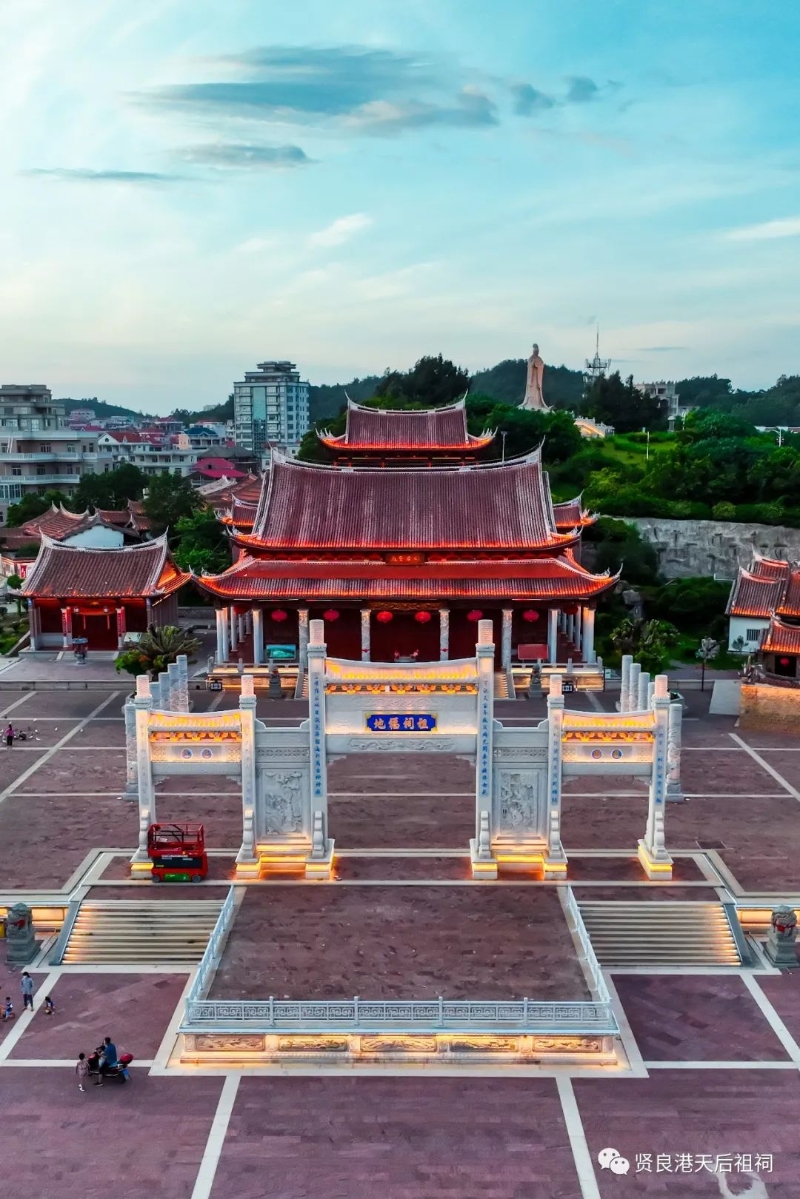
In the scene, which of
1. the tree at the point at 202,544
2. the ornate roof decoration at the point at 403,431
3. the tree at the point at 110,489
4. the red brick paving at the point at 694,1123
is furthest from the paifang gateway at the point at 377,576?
the tree at the point at 110,489

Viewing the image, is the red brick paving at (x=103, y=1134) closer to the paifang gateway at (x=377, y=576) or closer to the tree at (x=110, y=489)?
the paifang gateway at (x=377, y=576)

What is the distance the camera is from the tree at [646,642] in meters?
37.3

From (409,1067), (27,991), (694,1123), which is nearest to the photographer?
(694,1123)

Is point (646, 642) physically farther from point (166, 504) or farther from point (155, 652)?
point (166, 504)

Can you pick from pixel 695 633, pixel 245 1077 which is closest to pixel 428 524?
pixel 695 633

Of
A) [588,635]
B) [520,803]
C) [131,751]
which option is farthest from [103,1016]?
[588,635]

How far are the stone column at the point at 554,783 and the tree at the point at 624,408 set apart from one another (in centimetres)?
8455

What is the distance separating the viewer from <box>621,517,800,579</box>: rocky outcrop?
6216 cm

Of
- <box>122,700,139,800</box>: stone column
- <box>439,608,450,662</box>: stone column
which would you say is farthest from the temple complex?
<box>122,700,139,800</box>: stone column

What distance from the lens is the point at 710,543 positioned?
63.8 meters

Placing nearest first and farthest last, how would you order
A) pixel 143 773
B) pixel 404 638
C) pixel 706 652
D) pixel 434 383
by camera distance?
pixel 143 773
pixel 404 638
pixel 706 652
pixel 434 383

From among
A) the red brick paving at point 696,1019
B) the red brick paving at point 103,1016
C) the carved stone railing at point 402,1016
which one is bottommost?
the red brick paving at point 103,1016

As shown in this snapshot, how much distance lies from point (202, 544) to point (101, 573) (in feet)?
43.2

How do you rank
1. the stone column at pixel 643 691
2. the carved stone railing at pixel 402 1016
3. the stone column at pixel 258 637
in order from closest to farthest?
the carved stone railing at pixel 402 1016, the stone column at pixel 643 691, the stone column at pixel 258 637
